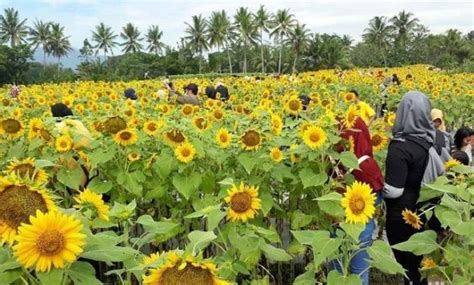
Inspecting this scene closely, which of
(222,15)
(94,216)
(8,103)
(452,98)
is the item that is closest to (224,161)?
(94,216)

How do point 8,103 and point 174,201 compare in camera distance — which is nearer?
point 174,201

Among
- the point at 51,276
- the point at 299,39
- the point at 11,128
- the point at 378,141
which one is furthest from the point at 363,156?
the point at 299,39

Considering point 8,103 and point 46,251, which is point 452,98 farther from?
point 46,251

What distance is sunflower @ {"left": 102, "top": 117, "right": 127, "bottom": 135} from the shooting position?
10.3 feet

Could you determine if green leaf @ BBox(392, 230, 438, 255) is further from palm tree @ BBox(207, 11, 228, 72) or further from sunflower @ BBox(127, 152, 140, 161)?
palm tree @ BBox(207, 11, 228, 72)

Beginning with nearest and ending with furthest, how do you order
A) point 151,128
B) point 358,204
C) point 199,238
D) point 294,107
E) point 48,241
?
point 48,241 → point 199,238 → point 358,204 → point 151,128 → point 294,107

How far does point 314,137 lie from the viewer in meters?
2.84

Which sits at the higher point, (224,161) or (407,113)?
(407,113)

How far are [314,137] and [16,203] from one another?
5.83ft

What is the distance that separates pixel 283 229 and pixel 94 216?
2184 mm

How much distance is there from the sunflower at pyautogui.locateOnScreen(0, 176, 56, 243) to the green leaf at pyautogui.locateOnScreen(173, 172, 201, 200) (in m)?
1.76

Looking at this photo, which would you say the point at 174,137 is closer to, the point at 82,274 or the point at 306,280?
the point at 306,280

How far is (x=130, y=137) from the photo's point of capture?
10.1 feet

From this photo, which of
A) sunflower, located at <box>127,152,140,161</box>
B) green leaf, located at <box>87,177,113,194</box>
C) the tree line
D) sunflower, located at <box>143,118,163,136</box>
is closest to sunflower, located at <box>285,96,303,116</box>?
sunflower, located at <box>143,118,163,136</box>
